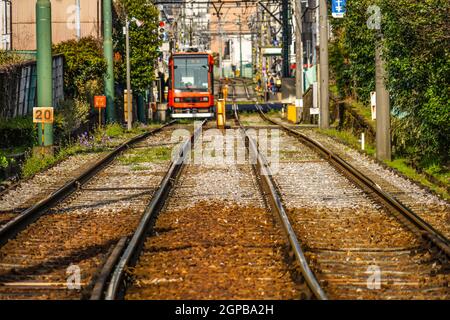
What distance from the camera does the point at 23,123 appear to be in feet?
94.9

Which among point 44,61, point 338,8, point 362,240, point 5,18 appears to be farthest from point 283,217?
point 5,18

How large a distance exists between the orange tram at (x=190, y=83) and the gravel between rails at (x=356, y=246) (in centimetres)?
3046

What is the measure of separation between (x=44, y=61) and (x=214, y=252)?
595 inches

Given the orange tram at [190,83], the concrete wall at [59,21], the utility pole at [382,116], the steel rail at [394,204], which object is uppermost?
the concrete wall at [59,21]

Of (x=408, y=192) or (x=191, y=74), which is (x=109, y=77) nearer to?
(x=191, y=74)

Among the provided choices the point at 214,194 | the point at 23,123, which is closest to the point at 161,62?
the point at 23,123

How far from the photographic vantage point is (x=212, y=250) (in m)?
11.7

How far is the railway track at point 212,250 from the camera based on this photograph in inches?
373

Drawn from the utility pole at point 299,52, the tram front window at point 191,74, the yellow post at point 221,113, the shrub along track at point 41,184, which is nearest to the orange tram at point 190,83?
the tram front window at point 191,74

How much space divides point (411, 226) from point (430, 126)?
24.9 feet

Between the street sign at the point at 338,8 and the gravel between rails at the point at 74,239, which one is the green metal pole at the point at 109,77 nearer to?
the street sign at the point at 338,8

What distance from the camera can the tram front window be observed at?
162 feet

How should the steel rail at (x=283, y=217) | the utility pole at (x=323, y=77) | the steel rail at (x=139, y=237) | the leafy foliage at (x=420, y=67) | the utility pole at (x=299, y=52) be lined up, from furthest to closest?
1. the utility pole at (x=299, y=52)
2. the utility pole at (x=323, y=77)
3. the leafy foliage at (x=420, y=67)
4. the steel rail at (x=139, y=237)
5. the steel rail at (x=283, y=217)

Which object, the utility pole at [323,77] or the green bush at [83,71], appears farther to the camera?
the green bush at [83,71]
